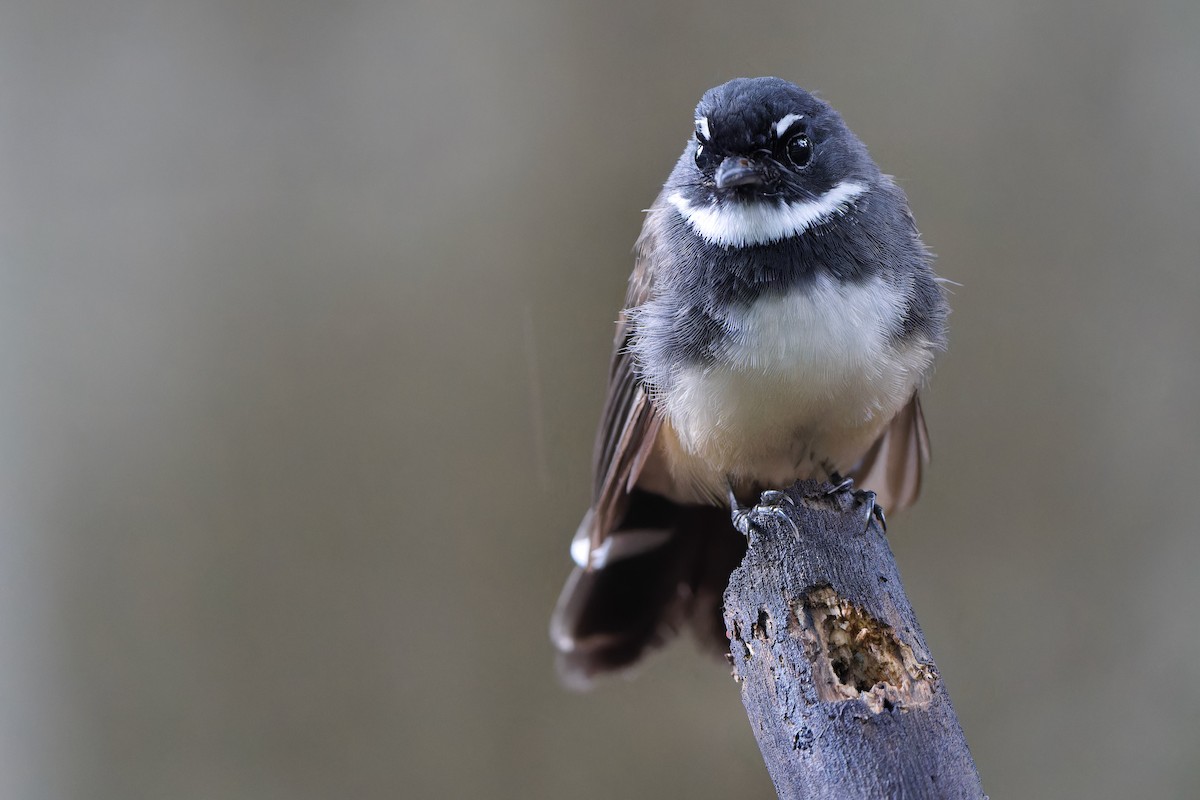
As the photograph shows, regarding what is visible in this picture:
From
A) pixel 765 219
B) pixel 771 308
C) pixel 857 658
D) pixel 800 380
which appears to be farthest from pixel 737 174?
pixel 857 658

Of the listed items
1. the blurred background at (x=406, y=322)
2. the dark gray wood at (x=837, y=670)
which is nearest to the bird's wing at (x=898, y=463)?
the dark gray wood at (x=837, y=670)

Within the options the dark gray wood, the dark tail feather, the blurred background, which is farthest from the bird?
the blurred background

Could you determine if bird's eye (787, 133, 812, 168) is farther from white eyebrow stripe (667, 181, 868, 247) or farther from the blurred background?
the blurred background

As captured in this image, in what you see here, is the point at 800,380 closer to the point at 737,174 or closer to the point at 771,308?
the point at 771,308

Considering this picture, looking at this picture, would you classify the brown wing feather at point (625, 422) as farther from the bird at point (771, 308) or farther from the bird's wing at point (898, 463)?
the bird's wing at point (898, 463)

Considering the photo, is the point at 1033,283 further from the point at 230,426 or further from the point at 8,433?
the point at 8,433

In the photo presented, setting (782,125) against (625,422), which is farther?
(625,422)
